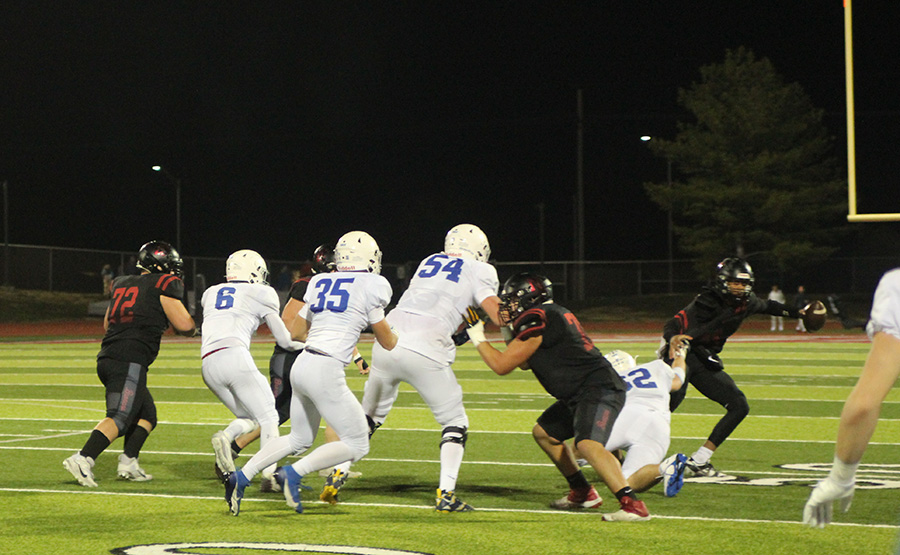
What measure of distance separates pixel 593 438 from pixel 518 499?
1.08 meters

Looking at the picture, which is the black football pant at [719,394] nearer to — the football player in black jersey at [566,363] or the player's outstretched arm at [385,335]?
the football player in black jersey at [566,363]

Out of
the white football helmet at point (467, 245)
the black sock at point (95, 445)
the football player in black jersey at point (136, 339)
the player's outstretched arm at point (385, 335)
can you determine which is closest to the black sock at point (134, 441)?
the football player in black jersey at point (136, 339)

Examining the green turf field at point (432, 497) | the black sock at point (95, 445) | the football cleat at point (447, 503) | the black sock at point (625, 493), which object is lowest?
the green turf field at point (432, 497)

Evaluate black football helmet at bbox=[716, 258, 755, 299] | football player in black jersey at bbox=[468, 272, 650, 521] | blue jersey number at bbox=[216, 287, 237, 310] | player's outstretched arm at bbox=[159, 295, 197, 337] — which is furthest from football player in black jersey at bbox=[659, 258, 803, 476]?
player's outstretched arm at bbox=[159, 295, 197, 337]

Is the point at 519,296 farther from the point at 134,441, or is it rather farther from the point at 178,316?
the point at 134,441

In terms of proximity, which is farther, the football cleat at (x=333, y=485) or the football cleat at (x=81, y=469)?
the football cleat at (x=81, y=469)

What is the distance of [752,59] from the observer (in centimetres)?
4588

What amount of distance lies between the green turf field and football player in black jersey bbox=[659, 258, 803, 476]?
404 millimetres

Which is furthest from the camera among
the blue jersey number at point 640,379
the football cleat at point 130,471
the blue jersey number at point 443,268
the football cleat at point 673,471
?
the football cleat at point 130,471

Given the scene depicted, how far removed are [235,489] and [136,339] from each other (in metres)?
1.90

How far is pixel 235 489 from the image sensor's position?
6.69m

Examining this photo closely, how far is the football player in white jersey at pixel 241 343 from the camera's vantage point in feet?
24.8

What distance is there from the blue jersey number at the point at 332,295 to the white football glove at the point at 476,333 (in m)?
0.74

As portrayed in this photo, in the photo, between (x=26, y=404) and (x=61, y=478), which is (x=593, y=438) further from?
(x=26, y=404)
